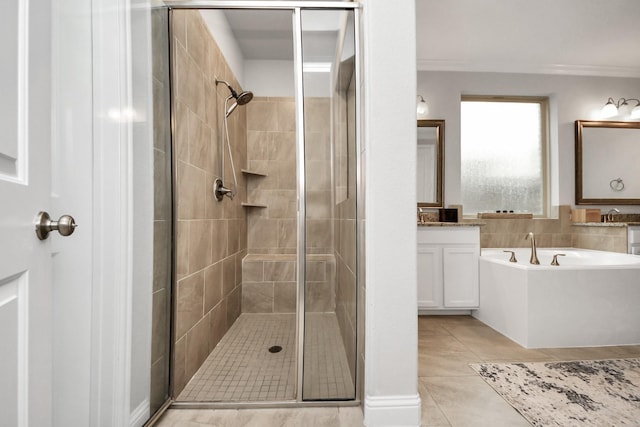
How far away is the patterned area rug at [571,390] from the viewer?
4.33 ft

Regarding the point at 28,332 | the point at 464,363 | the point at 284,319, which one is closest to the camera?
the point at 28,332

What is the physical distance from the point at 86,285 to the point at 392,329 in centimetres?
110

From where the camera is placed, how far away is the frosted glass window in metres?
3.39

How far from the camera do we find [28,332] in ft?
2.24

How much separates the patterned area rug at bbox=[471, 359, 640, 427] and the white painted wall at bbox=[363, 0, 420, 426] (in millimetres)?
591

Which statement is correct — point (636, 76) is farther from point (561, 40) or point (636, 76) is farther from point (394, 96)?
point (394, 96)

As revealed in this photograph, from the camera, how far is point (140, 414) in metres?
1.21

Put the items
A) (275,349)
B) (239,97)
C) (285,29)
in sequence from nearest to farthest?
(285,29), (275,349), (239,97)

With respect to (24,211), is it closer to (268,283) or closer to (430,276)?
(268,283)

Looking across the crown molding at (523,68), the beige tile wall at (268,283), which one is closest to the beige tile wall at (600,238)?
the crown molding at (523,68)

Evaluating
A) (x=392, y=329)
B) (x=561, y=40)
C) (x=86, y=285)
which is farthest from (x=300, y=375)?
(x=561, y=40)

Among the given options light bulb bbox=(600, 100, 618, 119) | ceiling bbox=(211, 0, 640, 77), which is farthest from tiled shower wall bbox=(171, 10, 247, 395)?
light bulb bbox=(600, 100, 618, 119)

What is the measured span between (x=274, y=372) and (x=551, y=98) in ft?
12.8

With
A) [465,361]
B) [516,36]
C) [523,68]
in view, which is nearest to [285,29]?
[465,361]
